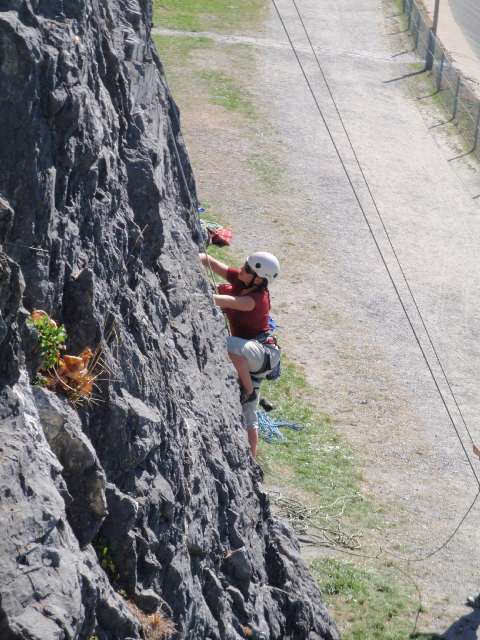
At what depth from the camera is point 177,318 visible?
33.4ft

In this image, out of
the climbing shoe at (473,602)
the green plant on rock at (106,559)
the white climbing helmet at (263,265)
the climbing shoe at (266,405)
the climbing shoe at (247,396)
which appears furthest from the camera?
the climbing shoe at (266,405)

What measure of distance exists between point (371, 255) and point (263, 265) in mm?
11930

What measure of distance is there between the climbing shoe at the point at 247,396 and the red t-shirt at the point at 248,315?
0.62 meters

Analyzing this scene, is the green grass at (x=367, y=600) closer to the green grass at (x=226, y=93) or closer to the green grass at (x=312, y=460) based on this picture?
the green grass at (x=312, y=460)

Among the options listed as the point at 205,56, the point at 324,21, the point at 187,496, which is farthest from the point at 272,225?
the point at 324,21

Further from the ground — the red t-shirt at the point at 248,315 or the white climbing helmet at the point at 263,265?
the white climbing helmet at the point at 263,265

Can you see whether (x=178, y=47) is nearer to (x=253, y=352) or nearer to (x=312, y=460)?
(x=312, y=460)

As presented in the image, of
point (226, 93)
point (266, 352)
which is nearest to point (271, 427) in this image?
point (266, 352)

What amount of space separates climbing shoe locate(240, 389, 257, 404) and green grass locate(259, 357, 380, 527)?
2.33 m

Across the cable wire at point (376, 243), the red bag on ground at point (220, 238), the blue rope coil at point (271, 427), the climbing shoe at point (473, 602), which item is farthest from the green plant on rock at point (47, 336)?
the cable wire at point (376, 243)

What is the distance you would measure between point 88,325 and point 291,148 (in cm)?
2157

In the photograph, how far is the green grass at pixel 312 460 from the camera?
1459cm

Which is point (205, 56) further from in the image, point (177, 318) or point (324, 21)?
point (177, 318)

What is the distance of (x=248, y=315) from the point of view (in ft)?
40.6
